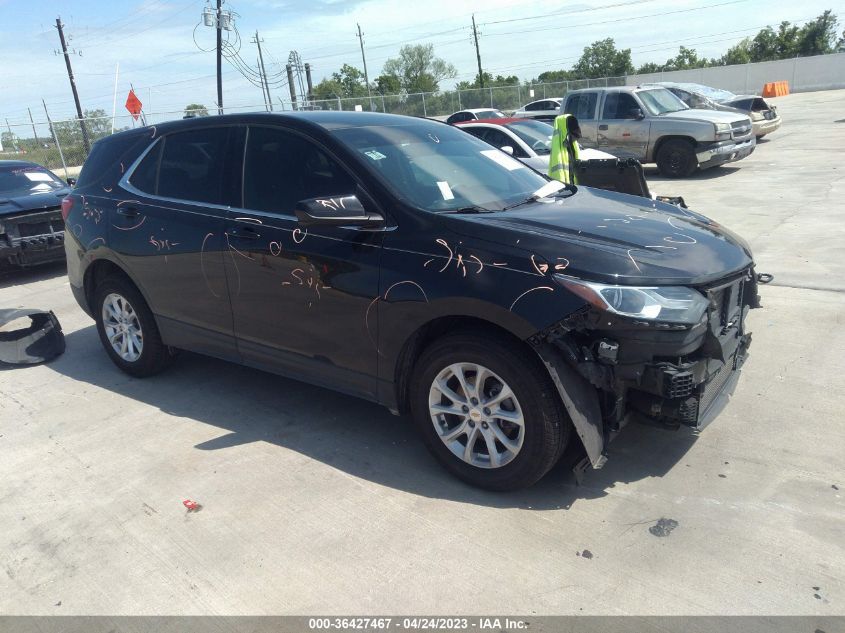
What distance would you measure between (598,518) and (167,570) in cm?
200

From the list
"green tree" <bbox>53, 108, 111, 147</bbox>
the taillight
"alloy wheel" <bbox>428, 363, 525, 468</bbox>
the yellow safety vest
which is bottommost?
"alloy wheel" <bbox>428, 363, 525, 468</bbox>

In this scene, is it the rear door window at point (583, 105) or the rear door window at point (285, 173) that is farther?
the rear door window at point (583, 105)

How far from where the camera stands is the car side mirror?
3.46m

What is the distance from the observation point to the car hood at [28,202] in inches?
348

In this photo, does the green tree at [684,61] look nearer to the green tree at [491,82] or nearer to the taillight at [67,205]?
the green tree at [491,82]

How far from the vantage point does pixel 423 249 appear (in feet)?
11.1

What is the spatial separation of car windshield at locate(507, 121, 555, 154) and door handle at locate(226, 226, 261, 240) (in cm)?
841

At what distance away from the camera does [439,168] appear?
4.03 metres

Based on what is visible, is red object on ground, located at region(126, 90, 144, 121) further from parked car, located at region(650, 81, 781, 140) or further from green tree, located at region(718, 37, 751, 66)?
green tree, located at region(718, 37, 751, 66)

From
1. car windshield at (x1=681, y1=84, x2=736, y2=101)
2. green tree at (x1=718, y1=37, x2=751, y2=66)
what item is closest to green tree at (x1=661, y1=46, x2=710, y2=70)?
green tree at (x1=718, y1=37, x2=751, y2=66)

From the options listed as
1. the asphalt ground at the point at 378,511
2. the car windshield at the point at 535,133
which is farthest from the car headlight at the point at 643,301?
the car windshield at the point at 535,133

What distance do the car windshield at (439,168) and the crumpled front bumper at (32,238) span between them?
615 cm

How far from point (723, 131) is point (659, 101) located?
6.03 ft

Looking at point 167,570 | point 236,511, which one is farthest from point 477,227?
point 167,570
